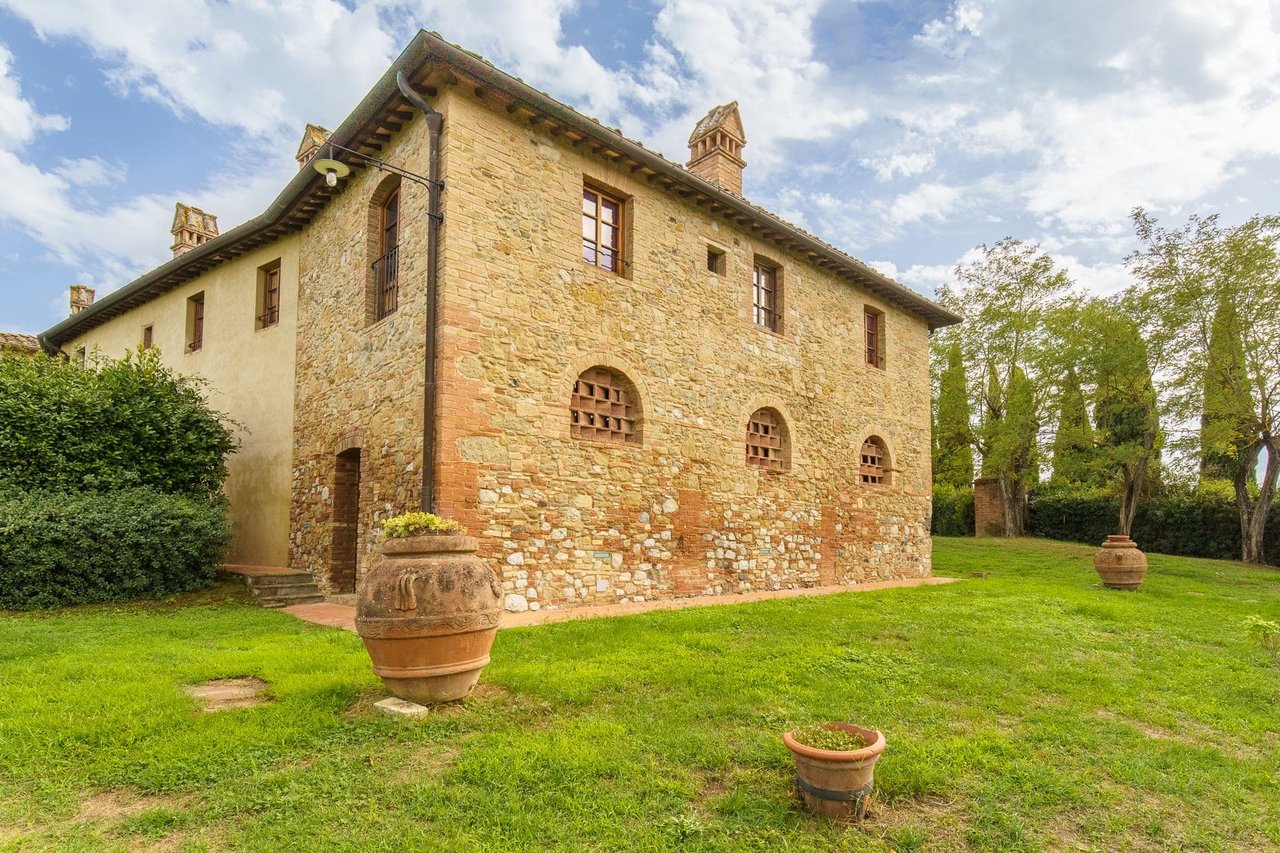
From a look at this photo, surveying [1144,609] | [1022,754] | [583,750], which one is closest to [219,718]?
[583,750]

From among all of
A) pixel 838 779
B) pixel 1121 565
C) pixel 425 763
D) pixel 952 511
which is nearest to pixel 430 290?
pixel 425 763

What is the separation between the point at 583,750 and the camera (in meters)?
3.77

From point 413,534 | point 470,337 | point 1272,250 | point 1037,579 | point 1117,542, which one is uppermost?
point 1272,250

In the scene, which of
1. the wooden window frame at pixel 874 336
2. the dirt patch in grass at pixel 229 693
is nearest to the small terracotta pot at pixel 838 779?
the dirt patch in grass at pixel 229 693

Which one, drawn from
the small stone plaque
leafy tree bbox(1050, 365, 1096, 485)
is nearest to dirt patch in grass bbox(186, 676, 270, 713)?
the small stone plaque

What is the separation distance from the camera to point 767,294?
12.9 m

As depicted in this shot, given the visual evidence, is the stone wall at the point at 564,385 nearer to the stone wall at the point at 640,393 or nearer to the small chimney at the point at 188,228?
the stone wall at the point at 640,393

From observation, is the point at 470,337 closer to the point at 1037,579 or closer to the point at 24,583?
the point at 24,583

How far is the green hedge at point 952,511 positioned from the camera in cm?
2792

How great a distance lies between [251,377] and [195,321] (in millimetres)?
3211

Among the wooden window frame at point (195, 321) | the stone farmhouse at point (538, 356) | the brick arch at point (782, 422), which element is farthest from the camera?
the wooden window frame at point (195, 321)

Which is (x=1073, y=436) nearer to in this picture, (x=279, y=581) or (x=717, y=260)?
(x=717, y=260)

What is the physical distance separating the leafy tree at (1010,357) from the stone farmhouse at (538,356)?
9424 mm

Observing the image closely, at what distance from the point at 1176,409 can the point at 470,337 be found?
703 inches
